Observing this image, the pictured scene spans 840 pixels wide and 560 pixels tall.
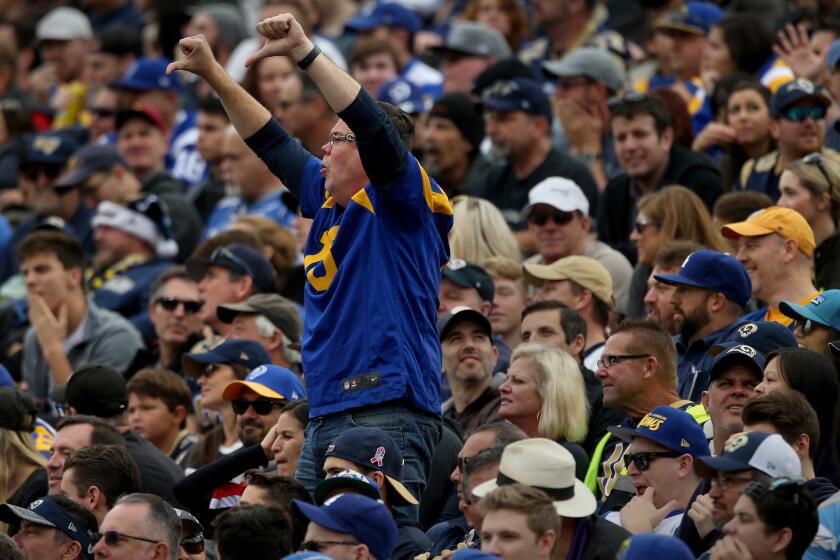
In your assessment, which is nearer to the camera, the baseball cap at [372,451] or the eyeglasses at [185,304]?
the baseball cap at [372,451]

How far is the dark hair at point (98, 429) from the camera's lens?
31.7 ft

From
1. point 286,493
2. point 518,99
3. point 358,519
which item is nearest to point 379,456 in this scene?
point 358,519

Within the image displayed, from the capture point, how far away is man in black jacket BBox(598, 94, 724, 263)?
12234mm

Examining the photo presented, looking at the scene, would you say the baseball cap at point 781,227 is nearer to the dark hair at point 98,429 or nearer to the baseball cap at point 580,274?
the baseball cap at point 580,274

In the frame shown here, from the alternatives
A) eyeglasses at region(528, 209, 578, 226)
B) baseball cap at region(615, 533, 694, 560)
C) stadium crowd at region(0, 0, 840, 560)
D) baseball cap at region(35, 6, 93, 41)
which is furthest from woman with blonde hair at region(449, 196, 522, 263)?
baseball cap at region(35, 6, 93, 41)

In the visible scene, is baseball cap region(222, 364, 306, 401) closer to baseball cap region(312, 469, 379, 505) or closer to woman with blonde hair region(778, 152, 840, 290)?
baseball cap region(312, 469, 379, 505)

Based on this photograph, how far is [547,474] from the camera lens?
7262 mm

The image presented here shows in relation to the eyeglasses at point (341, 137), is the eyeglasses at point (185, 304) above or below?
below

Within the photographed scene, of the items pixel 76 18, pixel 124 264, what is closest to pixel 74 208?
pixel 124 264

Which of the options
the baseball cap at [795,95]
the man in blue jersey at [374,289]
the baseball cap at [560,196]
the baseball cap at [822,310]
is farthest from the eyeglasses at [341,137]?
the baseball cap at [795,95]

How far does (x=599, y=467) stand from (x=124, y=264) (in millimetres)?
6189

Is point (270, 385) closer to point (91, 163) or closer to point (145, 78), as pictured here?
point (91, 163)

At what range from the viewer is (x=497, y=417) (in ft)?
32.5

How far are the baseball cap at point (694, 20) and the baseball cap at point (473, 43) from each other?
1.64 meters
